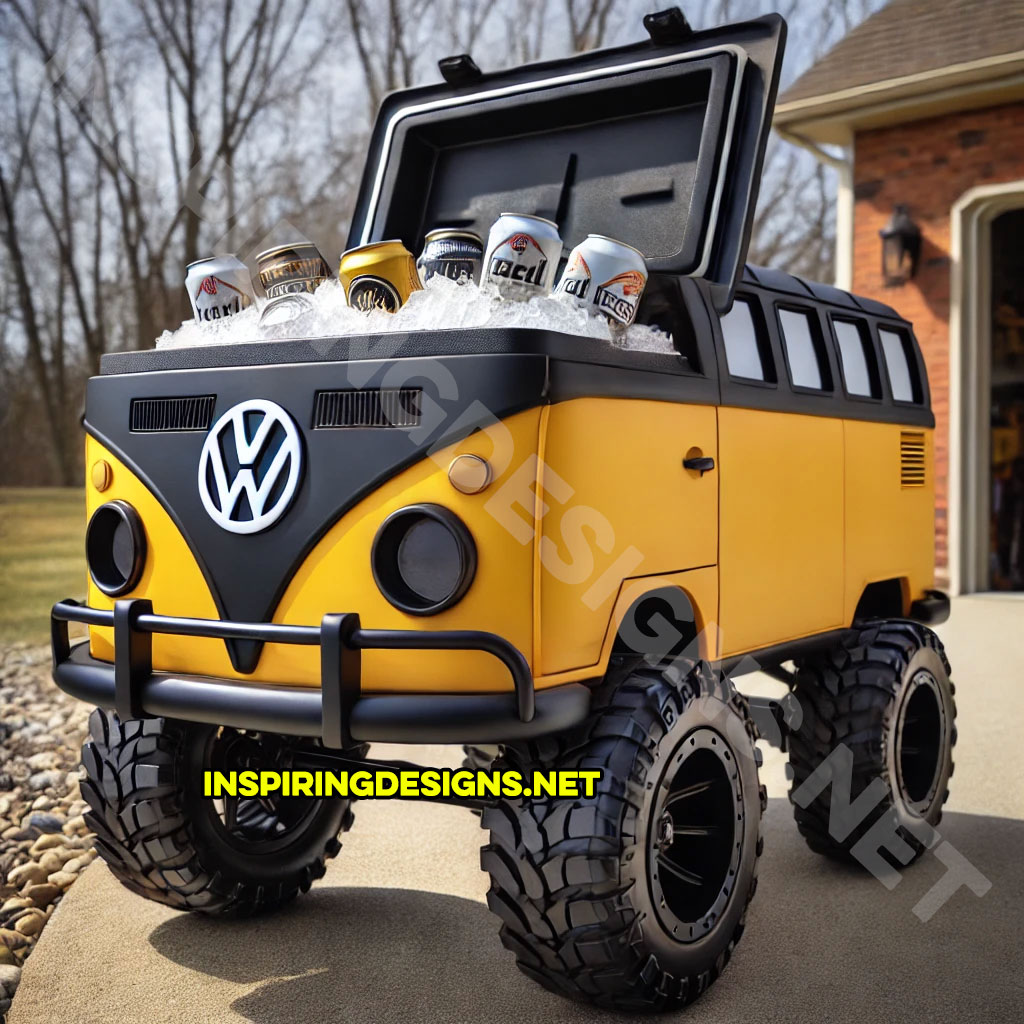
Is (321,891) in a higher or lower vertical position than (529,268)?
lower

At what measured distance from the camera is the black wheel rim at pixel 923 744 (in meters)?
4.07

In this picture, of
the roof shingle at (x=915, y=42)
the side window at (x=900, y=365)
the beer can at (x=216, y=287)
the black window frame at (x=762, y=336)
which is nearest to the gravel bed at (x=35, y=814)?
the beer can at (x=216, y=287)

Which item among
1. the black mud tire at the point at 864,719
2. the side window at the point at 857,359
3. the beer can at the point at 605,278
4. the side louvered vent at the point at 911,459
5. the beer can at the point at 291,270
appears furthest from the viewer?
the side louvered vent at the point at 911,459

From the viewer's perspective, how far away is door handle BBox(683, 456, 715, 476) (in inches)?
114

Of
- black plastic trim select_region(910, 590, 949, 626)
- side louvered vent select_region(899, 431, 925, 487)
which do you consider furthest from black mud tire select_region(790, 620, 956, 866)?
side louvered vent select_region(899, 431, 925, 487)

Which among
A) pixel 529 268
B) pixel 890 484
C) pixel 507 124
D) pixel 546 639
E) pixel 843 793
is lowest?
pixel 843 793

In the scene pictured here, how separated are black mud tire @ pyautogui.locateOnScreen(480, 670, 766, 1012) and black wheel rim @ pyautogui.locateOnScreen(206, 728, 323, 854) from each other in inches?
34.5

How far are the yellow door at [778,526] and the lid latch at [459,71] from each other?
5.51 feet

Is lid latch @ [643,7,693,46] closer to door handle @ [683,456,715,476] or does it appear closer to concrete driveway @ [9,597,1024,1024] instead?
door handle @ [683,456,715,476]

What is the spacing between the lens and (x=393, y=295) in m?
2.75

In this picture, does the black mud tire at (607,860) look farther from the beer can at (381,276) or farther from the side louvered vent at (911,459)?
the side louvered vent at (911,459)

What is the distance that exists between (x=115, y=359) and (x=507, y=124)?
5.69 feet

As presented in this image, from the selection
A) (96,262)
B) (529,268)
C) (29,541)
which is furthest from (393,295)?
(96,262)

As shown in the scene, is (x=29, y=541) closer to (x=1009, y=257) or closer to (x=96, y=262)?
(x=96, y=262)
